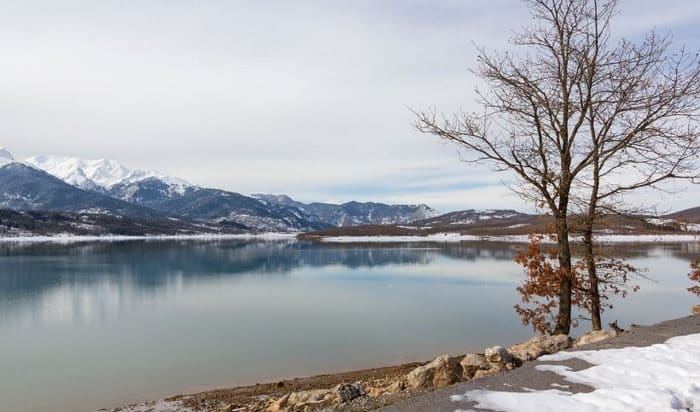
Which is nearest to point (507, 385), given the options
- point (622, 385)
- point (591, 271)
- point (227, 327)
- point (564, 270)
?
point (622, 385)

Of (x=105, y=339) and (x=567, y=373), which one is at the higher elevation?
(x=567, y=373)

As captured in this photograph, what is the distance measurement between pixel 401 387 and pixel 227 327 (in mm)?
22902

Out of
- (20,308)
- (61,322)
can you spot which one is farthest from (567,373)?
(20,308)

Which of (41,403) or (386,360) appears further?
(386,360)

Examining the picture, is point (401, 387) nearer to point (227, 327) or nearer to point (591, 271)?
point (591, 271)

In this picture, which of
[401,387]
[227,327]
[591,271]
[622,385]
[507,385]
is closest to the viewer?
[622,385]

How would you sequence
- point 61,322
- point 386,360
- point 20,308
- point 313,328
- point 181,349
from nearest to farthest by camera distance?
point 386,360 → point 181,349 → point 313,328 → point 61,322 → point 20,308

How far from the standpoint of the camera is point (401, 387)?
894 cm

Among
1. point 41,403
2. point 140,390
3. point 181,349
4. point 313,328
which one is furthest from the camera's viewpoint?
point 313,328

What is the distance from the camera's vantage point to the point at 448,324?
30000mm

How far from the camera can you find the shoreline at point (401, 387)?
7.48m

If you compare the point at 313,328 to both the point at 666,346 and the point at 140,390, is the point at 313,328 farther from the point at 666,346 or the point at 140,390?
the point at 666,346

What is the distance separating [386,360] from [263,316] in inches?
546

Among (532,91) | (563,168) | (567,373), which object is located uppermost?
(532,91)
